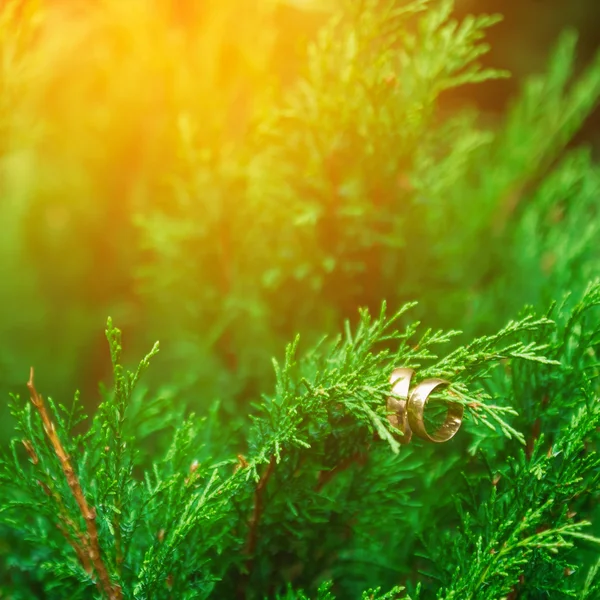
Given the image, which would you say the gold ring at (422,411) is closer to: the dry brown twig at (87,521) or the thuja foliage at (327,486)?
the thuja foliage at (327,486)

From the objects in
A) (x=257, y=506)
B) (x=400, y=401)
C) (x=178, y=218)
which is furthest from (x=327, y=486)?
(x=178, y=218)

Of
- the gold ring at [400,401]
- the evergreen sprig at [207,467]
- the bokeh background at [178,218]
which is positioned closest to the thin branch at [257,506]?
the evergreen sprig at [207,467]

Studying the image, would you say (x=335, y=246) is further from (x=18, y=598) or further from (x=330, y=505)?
(x=18, y=598)

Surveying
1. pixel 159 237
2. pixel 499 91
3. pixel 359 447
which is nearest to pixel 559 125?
pixel 159 237

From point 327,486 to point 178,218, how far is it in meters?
0.75

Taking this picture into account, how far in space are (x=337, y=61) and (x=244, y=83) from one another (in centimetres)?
43

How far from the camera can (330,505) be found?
767mm

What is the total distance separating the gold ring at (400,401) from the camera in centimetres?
65

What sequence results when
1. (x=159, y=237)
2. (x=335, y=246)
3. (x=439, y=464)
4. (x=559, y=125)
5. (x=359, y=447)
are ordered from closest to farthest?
(x=359, y=447), (x=439, y=464), (x=335, y=246), (x=159, y=237), (x=559, y=125)

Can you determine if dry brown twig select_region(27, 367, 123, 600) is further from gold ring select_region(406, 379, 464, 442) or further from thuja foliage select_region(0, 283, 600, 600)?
gold ring select_region(406, 379, 464, 442)

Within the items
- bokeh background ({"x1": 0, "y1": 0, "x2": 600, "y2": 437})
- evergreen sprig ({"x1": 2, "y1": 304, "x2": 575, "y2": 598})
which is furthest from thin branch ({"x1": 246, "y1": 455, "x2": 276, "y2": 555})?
bokeh background ({"x1": 0, "y1": 0, "x2": 600, "y2": 437})

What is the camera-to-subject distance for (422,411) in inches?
25.0

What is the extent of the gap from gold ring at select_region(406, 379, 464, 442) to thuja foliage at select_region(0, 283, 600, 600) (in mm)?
14

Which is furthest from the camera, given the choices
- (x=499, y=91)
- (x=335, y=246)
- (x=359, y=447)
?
(x=499, y=91)
